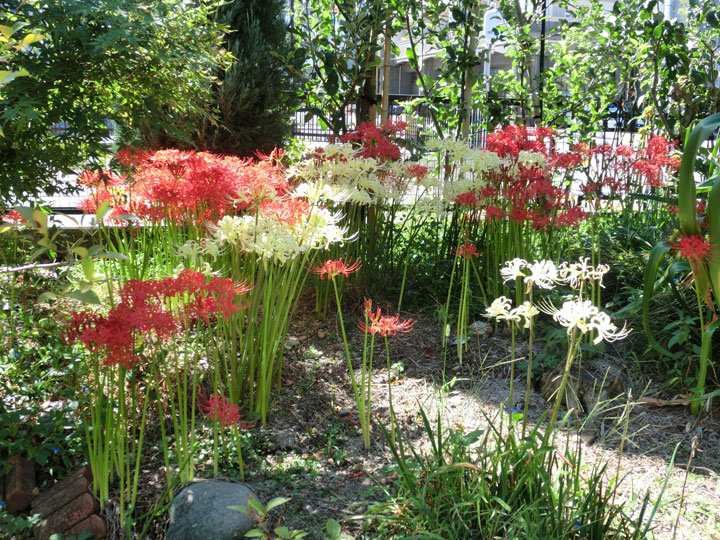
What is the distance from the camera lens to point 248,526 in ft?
6.64

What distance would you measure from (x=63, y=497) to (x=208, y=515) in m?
0.57

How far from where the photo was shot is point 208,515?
1.98 m

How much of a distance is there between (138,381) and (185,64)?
4.70 feet

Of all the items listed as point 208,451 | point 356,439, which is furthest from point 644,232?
point 208,451

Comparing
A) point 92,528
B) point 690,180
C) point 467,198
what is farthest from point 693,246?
point 92,528

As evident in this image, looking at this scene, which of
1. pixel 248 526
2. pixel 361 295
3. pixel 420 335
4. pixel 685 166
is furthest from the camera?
pixel 361 295

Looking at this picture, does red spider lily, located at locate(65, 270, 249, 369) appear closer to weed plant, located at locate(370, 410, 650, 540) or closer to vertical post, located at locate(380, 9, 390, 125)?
weed plant, located at locate(370, 410, 650, 540)

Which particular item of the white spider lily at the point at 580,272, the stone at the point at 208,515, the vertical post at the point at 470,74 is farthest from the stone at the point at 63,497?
the vertical post at the point at 470,74

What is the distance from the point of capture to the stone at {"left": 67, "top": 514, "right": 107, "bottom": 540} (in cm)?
203

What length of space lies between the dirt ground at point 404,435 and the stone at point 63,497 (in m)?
0.13

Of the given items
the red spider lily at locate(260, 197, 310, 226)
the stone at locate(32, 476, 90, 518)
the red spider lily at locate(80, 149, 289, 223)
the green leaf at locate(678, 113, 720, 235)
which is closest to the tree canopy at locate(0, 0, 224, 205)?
the red spider lily at locate(80, 149, 289, 223)

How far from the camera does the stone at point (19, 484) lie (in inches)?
87.5

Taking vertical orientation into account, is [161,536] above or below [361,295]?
below

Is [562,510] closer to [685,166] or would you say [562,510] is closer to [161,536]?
[161,536]
